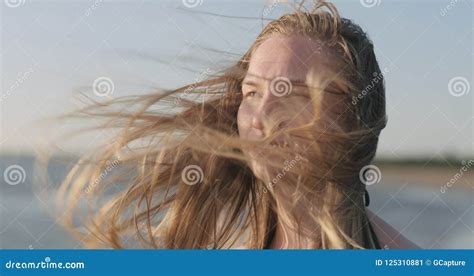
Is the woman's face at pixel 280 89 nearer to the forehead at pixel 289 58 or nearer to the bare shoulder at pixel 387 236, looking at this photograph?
the forehead at pixel 289 58

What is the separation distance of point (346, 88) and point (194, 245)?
84 centimetres

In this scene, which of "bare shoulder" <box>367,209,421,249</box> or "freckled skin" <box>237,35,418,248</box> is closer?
"freckled skin" <box>237,35,418,248</box>

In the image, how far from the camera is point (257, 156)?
2.54 m

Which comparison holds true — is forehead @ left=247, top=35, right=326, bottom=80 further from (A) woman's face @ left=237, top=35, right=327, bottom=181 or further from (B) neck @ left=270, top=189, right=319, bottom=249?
(B) neck @ left=270, top=189, right=319, bottom=249

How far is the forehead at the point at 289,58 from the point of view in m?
2.47

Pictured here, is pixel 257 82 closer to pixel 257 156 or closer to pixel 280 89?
pixel 280 89

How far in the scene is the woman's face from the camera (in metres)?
2.47

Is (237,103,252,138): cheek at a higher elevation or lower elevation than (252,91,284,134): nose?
lower

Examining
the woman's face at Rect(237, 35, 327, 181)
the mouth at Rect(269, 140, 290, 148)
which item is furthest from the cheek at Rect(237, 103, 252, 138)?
the mouth at Rect(269, 140, 290, 148)

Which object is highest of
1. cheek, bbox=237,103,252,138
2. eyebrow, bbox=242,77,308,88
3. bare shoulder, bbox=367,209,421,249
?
eyebrow, bbox=242,77,308,88

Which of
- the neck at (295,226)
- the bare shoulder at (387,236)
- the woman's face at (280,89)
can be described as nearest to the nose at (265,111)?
the woman's face at (280,89)

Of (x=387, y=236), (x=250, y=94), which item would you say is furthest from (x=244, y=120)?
(x=387, y=236)

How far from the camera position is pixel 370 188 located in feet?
9.19

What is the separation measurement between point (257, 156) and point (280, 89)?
0.84ft
